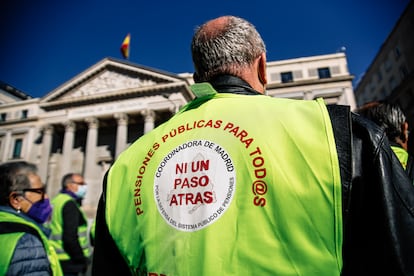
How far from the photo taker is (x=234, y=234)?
917 mm

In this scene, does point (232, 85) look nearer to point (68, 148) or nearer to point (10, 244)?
point (10, 244)

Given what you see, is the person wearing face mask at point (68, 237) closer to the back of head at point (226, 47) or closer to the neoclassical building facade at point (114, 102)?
the back of head at point (226, 47)

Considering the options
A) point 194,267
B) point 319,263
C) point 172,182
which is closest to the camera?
point 319,263

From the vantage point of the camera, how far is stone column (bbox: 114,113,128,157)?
81.9ft

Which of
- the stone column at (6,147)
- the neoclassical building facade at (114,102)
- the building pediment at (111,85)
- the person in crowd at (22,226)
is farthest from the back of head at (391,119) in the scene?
the stone column at (6,147)

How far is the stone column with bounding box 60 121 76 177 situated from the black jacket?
27.9 metres

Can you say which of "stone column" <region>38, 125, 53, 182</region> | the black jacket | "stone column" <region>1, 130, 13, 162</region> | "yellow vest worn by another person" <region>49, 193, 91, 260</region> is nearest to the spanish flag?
"stone column" <region>38, 125, 53, 182</region>

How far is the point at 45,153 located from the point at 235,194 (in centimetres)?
3004

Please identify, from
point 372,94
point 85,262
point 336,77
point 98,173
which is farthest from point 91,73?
point 372,94

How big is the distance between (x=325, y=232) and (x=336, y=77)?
101 feet

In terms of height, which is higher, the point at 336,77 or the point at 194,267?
the point at 336,77

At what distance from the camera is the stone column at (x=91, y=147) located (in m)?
25.0

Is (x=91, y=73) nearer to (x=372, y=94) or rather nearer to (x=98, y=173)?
(x=98, y=173)

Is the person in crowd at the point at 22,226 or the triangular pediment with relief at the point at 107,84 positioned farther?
the triangular pediment with relief at the point at 107,84
